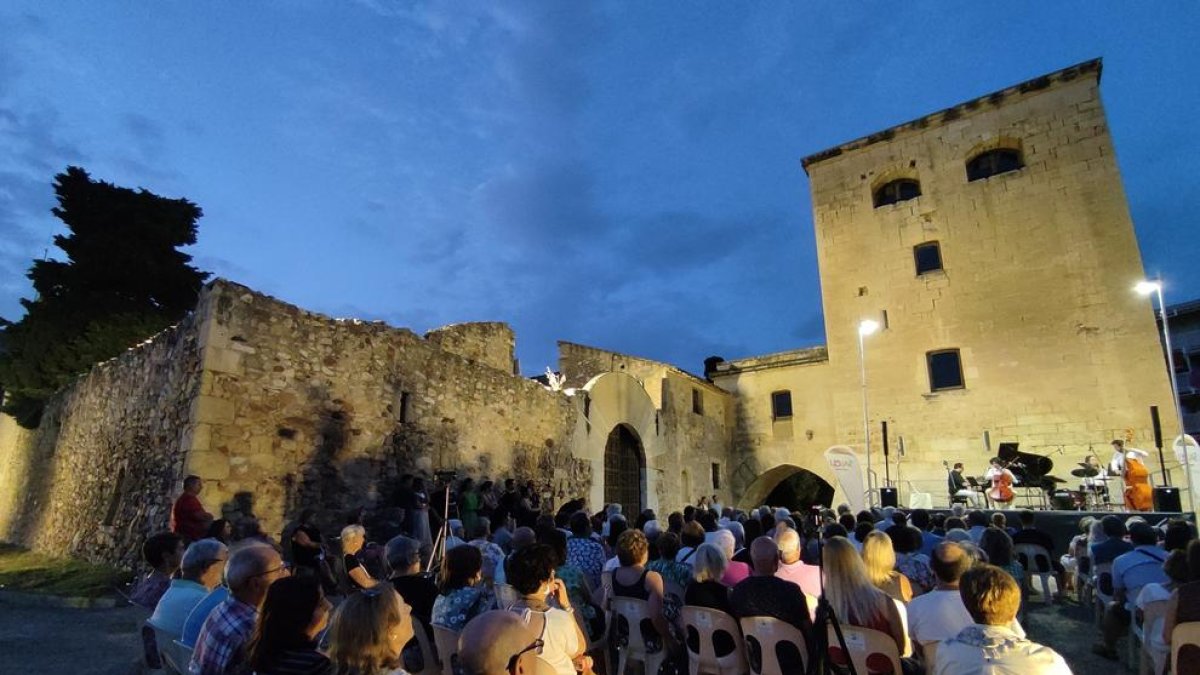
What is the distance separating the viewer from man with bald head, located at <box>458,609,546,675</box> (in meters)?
2.00

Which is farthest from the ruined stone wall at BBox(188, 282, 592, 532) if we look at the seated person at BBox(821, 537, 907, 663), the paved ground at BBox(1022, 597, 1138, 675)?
the paved ground at BBox(1022, 597, 1138, 675)

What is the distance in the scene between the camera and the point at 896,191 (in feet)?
66.1

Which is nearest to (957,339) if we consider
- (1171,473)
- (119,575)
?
(1171,473)

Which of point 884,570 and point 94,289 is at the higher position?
point 94,289

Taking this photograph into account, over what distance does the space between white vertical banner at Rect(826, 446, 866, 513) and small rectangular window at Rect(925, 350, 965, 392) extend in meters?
4.72

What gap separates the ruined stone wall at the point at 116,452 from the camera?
319 inches

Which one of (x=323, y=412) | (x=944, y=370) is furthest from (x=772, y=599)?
(x=944, y=370)

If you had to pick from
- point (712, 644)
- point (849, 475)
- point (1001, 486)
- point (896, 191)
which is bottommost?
point (712, 644)

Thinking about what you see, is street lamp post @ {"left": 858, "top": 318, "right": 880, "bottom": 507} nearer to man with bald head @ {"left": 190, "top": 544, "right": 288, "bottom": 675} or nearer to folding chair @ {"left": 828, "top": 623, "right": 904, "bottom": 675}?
folding chair @ {"left": 828, "top": 623, "right": 904, "bottom": 675}

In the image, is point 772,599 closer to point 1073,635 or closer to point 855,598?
point 855,598

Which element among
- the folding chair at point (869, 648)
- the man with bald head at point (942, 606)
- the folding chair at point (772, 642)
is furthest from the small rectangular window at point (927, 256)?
the folding chair at point (772, 642)

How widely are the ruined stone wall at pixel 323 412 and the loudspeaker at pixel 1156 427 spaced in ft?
48.3

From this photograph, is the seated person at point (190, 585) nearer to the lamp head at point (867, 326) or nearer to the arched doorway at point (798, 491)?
the lamp head at point (867, 326)

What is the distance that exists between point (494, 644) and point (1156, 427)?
718 inches
